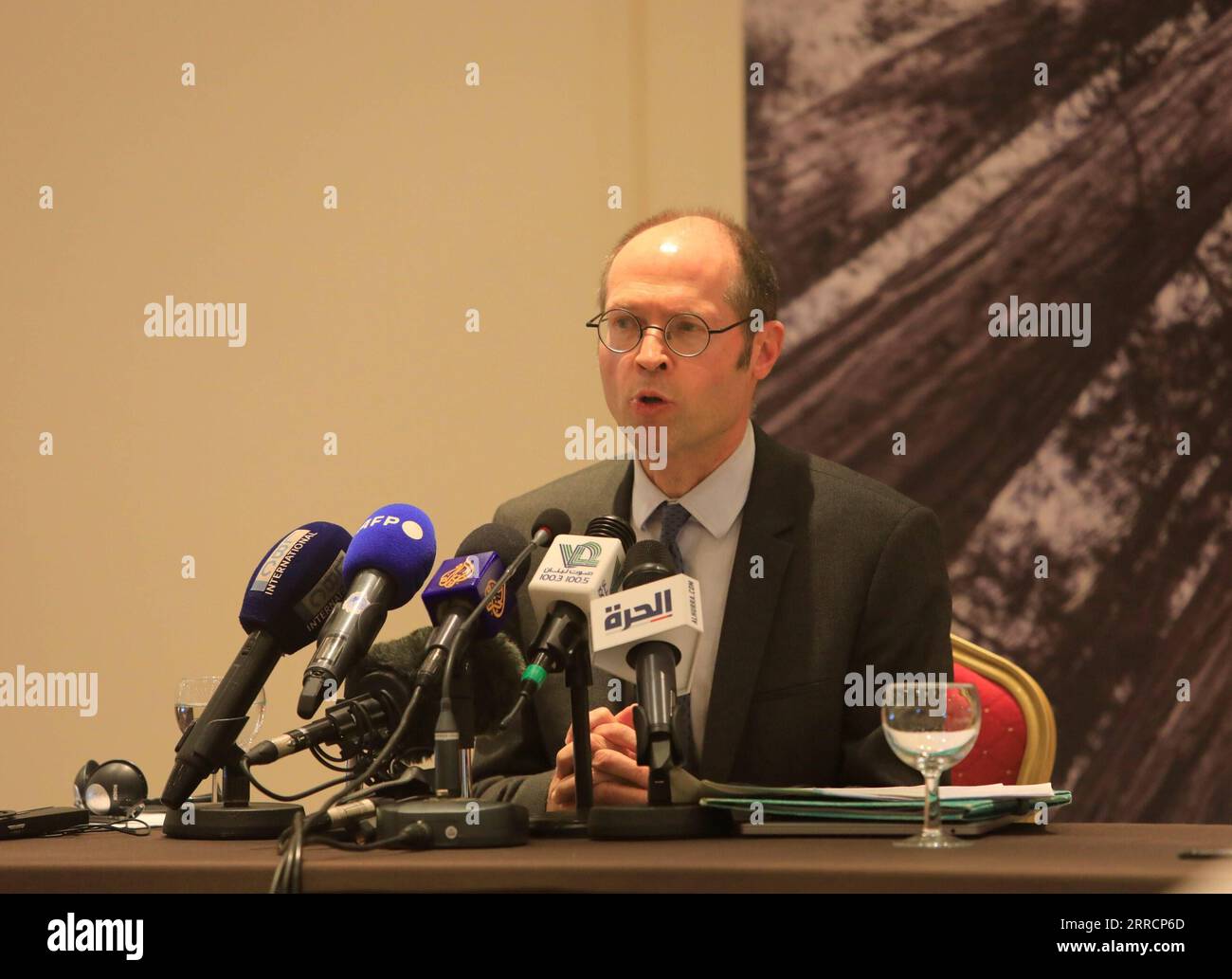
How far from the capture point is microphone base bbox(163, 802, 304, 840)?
Answer: 157 cm

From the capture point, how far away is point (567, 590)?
150cm

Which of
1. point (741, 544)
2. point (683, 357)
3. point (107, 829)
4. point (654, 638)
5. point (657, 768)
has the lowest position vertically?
point (107, 829)

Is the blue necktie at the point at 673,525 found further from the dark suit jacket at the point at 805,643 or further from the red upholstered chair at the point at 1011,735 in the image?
the red upholstered chair at the point at 1011,735

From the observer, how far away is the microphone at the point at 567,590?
4.88ft

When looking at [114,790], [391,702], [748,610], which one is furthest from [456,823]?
[748,610]

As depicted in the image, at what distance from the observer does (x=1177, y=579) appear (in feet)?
11.3

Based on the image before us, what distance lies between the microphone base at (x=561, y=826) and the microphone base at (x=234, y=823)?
274mm

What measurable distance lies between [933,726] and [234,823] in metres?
0.79

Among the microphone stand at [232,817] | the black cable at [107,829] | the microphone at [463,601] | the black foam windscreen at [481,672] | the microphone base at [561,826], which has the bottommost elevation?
the black cable at [107,829]

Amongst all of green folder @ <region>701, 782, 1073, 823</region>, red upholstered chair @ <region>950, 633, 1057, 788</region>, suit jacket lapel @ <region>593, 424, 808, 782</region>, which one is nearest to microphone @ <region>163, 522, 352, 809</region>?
green folder @ <region>701, 782, 1073, 823</region>
